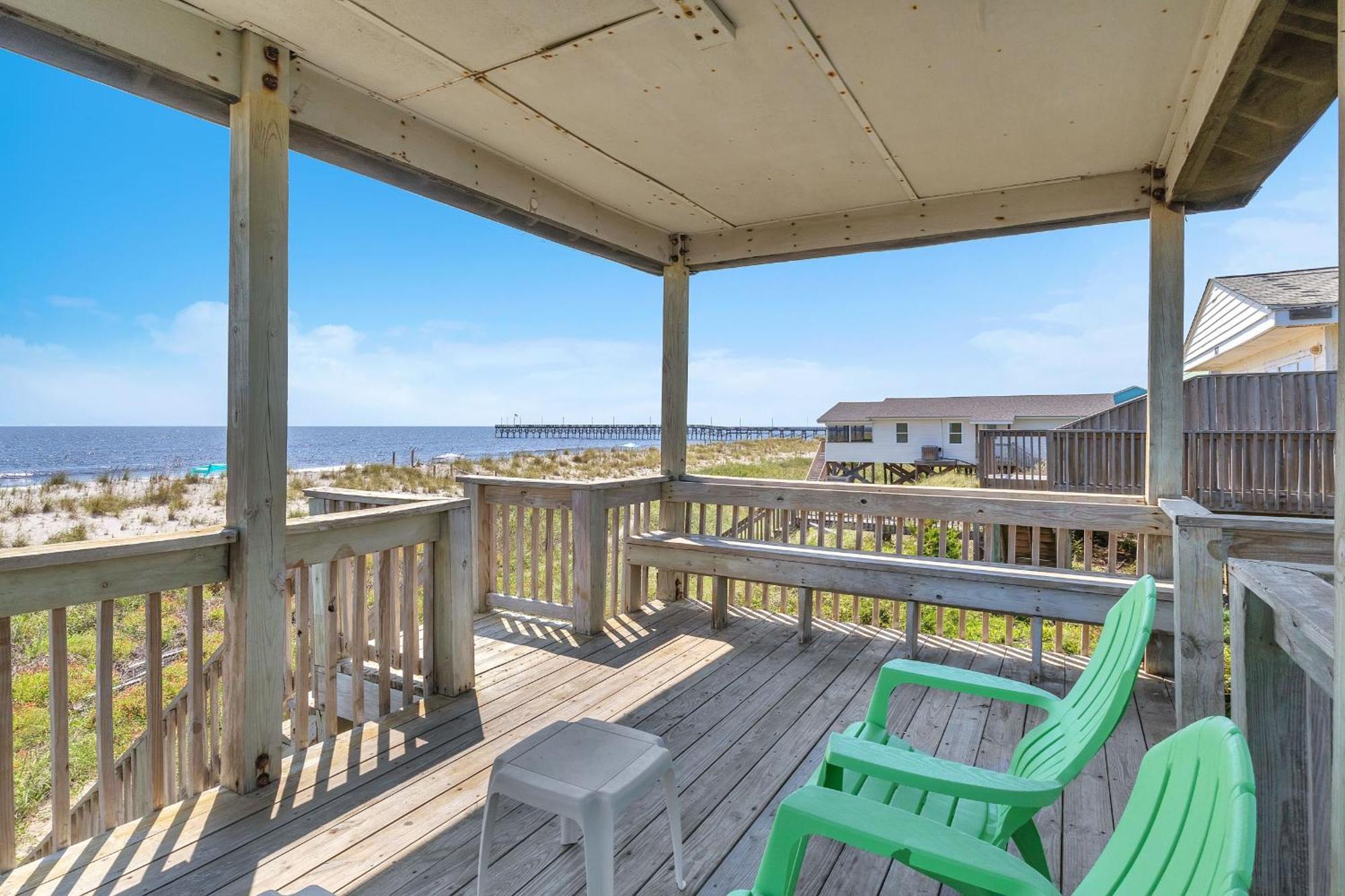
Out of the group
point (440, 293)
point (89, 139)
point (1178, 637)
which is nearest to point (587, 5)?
point (1178, 637)

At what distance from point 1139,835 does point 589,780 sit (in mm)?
1069

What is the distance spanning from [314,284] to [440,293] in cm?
680

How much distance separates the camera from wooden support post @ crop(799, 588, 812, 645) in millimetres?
3791

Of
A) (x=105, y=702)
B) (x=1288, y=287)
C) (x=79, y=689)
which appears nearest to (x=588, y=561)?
(x=105, y=702)

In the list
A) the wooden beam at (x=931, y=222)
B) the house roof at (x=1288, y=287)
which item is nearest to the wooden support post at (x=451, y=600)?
the wooden beam at (x=931, y=222)

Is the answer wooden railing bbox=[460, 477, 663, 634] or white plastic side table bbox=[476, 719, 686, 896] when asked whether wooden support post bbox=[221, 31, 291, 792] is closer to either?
white plastic side table bbox=[476, 719, 686, 896]

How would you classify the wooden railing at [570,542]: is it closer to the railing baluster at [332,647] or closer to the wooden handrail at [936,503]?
the wooden handrail at [936,503]

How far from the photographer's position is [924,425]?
18422mm

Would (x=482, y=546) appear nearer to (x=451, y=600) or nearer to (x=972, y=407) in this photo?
(x=451, y=600)

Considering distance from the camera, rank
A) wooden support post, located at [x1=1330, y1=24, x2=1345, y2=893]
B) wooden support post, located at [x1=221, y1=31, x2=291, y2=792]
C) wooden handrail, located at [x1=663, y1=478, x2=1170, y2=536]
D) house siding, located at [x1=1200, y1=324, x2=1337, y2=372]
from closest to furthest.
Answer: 1. wooden support post, located at [x1=1330, y1=24, x2=1345, y2=893]
2. wooden support post, located at [x1=221, y1=31, x2=291, y2=792]
3. wooden handrail, located at [x1=663, y1=478, x2=1170, y2=536]
4. house siding, located at [x1=1200, y1=324, x2=1337, y2=372]

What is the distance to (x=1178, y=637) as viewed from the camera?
2.49 m

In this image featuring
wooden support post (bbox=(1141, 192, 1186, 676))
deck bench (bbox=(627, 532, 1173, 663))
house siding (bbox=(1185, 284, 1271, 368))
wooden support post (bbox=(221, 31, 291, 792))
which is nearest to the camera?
wooden support post (bbox=(221, 31, 291, 792))

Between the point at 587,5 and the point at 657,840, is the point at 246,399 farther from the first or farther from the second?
the point at 657,840

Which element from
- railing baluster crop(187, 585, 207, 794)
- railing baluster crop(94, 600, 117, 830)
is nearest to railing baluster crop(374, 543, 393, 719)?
railing baluster crop(187, 585, 207, 794)
